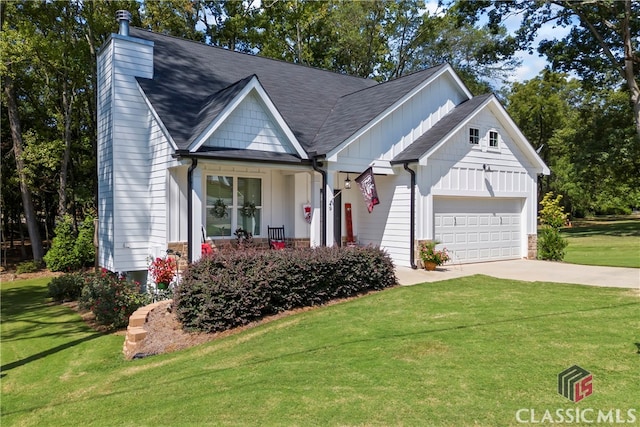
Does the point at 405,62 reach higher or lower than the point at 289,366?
higher

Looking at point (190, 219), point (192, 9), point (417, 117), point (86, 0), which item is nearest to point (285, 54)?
point (192, 9)

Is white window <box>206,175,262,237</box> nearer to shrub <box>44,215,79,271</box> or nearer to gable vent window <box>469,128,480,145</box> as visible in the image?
gable vent window <box>469,128,480,145</box>

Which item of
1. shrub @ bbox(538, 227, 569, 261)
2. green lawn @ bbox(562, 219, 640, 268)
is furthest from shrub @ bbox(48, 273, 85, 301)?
green lawn @ bbox(562, 219, 640, 268)

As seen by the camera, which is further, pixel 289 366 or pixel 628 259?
pixel 628 259

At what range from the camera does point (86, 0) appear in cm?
1906

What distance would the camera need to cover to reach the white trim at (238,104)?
10.4m

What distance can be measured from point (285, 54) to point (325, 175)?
1973cm

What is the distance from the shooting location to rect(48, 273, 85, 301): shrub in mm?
13008

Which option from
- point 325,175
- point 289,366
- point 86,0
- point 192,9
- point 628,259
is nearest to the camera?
point 289,366

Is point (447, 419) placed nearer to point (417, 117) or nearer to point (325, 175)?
point (325, 175)

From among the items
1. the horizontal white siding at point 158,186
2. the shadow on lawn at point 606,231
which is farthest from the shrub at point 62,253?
the shadow on lawn at point 606,231

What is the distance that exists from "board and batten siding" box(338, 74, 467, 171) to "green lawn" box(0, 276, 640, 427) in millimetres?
5005

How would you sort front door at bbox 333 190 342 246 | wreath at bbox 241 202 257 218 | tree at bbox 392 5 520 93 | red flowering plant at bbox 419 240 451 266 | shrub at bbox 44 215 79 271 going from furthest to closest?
tree at bbox 392 5 520 93 → shrub at bbox 44 215 79 271 → front door at bbox 333 190 342 246 → wreath at bbox 241 202 257 218 → red flowering plant at bbox 419 240 451 266

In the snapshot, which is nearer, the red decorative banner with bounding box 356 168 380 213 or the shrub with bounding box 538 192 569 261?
the red decorative banner with bounding box 356 168 380 213
